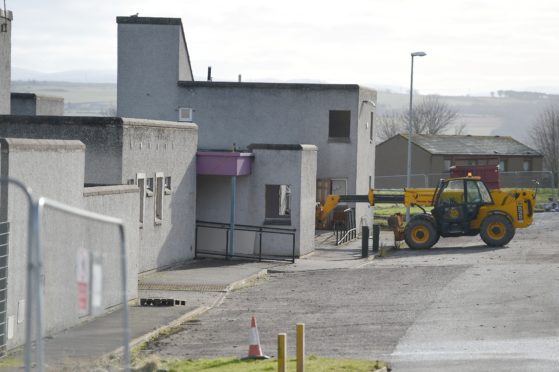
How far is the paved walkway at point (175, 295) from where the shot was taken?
10.1 m

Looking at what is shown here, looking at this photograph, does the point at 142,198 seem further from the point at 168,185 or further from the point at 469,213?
the point at 469,213

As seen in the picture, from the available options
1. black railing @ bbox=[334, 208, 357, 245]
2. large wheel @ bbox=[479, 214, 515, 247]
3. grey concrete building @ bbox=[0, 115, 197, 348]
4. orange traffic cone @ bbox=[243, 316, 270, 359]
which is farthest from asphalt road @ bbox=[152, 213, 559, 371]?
black railing @ bbox=[334, 208, 357, 245]

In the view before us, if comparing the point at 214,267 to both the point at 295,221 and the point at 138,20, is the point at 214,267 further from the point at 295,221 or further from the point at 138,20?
the point at 138,20

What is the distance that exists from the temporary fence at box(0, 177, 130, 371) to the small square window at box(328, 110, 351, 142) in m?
35.4

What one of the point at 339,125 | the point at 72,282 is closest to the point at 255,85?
the point at 339,125

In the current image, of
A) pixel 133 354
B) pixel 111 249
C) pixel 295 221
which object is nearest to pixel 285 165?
pixel 295 221

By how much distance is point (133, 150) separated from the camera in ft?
93.2

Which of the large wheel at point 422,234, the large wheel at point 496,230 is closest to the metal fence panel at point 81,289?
the large wheel at point 422,234

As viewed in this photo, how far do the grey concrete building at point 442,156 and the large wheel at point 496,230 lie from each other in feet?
125

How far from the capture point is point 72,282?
903 centimetres

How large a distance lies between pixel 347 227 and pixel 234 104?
6.75m

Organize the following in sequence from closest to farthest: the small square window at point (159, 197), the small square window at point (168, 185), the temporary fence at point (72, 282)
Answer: the temporary fence at point (72, 282) → the small square window at point (159, 197) → the small square window at point (168, 185)

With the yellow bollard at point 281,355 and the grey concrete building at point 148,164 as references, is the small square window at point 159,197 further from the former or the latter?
the yellow bollard at point 281,355

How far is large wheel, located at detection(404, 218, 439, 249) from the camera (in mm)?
40219
